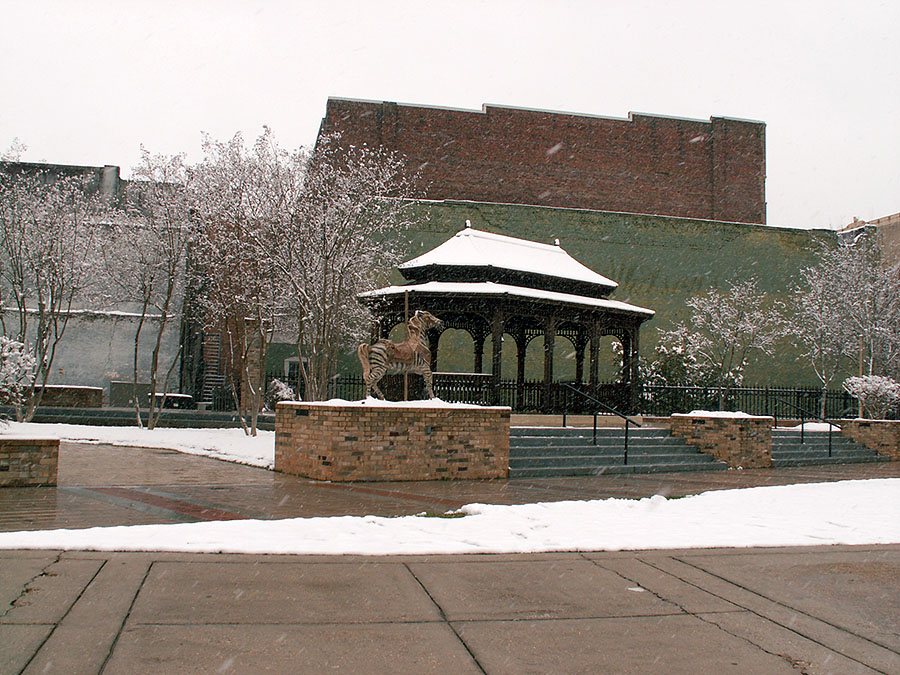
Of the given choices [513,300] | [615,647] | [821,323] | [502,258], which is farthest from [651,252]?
[615,647]

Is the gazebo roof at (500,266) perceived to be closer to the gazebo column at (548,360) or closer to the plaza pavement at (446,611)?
the gazebo column at (548,360)

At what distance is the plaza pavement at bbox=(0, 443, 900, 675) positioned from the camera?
154 inches

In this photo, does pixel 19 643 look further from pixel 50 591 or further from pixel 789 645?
pixel 789 645

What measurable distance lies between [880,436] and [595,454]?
10254mm

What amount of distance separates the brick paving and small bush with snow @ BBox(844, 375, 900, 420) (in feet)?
38.0

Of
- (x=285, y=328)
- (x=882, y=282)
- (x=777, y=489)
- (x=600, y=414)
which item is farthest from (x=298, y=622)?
(x=882, y=282)

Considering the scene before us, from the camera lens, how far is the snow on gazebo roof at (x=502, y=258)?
1934cm

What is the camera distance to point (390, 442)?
11531 millimetres

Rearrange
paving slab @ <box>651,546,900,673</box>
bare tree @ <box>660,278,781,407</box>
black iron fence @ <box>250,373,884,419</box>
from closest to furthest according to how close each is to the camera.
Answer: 1. paving slab @ <box>651,546,900,673</box>
2. black iron fence @ <box>250,373,884,419</box>
3. bare tree @ <box>660,278,781,407</box>

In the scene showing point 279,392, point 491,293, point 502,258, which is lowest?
point 279,392

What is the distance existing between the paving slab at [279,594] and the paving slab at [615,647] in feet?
1.73

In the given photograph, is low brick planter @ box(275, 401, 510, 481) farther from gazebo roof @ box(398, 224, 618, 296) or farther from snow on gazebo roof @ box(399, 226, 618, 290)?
snow on gazebo roof @ box(399, 226, 618, 290)

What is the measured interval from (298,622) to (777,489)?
9309mm

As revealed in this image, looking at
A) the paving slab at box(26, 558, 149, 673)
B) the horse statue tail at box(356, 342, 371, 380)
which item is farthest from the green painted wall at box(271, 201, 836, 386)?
the paving slab at box(26, 558, 149, 673)
